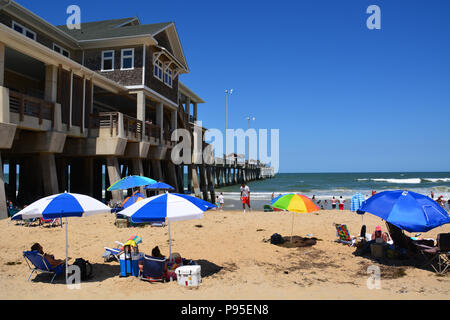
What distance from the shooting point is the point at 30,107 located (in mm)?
13578

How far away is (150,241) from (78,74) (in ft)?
35.8

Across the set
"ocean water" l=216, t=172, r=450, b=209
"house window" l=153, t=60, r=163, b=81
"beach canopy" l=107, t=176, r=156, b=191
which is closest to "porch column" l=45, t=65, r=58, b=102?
"beach canopy" l=107, t=176, r=156, b=191

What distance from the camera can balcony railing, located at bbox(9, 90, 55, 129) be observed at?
1277 cm

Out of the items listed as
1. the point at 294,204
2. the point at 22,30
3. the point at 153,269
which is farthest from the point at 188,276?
the point at 22,30

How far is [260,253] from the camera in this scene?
905cm

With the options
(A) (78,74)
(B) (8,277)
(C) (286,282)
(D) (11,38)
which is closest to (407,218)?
(C) (286,282)

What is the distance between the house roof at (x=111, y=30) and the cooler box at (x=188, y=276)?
16.9 m

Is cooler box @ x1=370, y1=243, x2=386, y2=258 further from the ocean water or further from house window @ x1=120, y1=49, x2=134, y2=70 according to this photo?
the ocean water

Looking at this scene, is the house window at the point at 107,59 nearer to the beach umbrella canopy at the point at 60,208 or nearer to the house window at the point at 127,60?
the house window at the point at 127,60

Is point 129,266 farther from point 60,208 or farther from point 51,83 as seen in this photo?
point 51,83

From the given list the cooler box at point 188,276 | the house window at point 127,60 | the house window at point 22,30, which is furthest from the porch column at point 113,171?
the cooler box at point 188,276

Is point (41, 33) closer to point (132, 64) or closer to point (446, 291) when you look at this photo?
point (132, 64)

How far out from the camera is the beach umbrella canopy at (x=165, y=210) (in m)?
6.04

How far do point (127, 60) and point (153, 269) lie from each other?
16.7 meters
